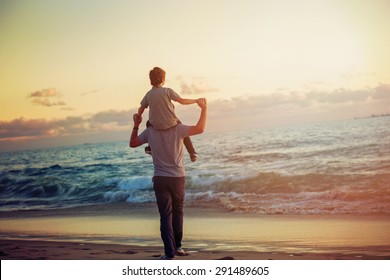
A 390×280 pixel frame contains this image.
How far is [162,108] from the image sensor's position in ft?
13.1

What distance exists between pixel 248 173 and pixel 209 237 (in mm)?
3833

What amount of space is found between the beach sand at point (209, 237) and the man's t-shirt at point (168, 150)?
2.48ft

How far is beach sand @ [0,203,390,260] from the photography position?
471 cm

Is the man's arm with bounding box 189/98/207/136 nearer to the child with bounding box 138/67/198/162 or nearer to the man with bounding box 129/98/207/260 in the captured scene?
the man with bounding box 129/98/207/260

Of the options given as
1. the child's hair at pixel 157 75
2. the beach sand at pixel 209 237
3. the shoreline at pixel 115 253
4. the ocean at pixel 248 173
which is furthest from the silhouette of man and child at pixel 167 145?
the ocean at pixel 248 173

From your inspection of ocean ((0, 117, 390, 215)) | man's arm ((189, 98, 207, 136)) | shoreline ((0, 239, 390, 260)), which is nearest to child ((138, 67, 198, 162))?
man's arm ((189, 98, 207, 136))

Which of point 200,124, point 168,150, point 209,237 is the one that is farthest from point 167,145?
point 209,237

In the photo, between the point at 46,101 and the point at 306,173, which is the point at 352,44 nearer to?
the point at 306,173

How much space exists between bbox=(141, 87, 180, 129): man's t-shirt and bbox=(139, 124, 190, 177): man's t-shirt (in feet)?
0.15

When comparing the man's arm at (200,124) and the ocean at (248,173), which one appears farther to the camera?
the ocean at (248,173)

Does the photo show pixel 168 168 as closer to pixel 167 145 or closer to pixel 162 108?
pixel 167 145

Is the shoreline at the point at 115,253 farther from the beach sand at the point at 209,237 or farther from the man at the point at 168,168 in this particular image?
the man at the point at 168,168

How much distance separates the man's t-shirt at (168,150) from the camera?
400 centimetres
